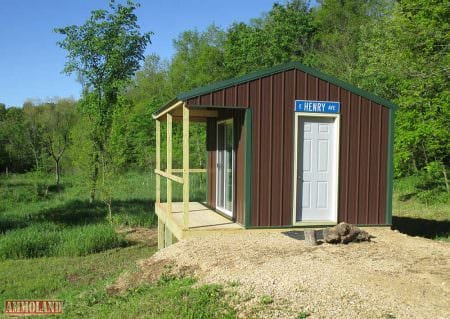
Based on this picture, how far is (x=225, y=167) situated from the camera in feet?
30.6

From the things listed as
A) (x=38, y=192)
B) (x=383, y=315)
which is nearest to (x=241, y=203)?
(x=383, y=315)

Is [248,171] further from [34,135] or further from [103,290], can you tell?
[34,135]

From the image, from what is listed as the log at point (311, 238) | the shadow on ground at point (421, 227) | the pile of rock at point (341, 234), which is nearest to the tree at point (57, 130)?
the shadow on ground at point (421, 227)

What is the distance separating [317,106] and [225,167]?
242 cm

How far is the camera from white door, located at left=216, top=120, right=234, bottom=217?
8906 mm

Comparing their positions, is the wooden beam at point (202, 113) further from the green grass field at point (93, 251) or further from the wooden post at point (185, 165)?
the green grass field at point (93, 251)

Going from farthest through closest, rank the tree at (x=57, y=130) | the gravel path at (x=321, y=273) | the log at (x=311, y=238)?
the tree at (x=57, y=130) → the log at (x=311, y=238) → the gravel path at (x=321, y=273)

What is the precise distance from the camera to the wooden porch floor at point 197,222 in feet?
24.4

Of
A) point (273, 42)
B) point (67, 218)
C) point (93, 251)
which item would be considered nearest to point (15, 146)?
point (273, 42)

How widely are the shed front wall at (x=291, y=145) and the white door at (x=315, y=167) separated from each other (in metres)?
0.18

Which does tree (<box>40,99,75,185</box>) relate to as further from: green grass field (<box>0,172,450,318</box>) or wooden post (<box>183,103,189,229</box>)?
wooden post (<box>183,103,189,229</box>)

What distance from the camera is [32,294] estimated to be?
785cm

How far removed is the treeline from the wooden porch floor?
4.71 meters

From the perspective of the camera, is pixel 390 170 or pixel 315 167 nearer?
pixel 315 167
